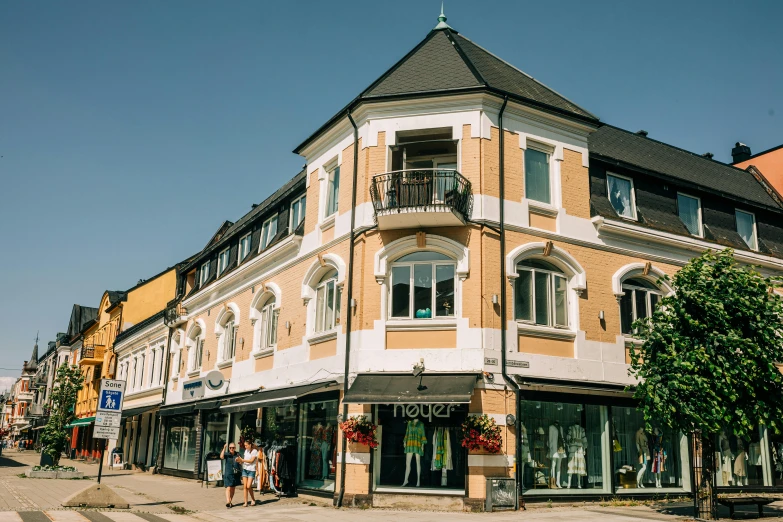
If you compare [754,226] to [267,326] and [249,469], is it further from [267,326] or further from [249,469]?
[249,469]

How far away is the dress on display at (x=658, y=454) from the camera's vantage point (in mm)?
17984

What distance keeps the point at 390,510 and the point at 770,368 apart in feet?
27.6

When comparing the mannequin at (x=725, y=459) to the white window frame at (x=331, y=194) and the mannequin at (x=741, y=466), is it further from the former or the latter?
the white window frame at (x=331, y=194)

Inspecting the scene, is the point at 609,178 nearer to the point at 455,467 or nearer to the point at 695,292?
the point at 695,292

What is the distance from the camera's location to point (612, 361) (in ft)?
58.9

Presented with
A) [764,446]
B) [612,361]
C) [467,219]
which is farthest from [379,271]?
[764,446]

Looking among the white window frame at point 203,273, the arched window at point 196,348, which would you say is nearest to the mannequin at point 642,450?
the arched window at point 196,348

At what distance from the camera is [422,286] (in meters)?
16.8

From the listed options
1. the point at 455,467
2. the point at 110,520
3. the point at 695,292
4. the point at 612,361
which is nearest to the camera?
the point at 110,520

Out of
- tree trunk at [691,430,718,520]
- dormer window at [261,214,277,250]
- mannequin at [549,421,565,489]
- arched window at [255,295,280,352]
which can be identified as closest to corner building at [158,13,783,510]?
mannequin at [549,421,565,489]

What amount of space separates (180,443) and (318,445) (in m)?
12.6

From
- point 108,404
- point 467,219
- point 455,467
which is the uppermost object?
point 467,219

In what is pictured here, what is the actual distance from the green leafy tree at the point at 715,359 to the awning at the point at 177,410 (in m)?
17.6

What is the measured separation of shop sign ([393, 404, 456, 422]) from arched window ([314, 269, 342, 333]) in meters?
3.23
